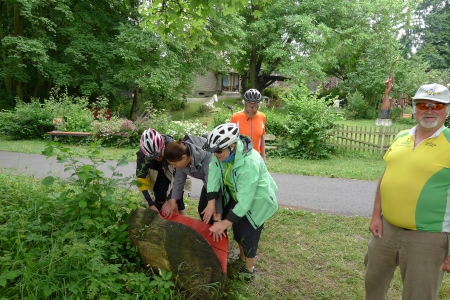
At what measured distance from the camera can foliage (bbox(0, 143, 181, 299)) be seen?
7.77 ft

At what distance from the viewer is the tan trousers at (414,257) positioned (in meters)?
2.25

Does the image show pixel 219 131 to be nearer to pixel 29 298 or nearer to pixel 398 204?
pixel 398 204

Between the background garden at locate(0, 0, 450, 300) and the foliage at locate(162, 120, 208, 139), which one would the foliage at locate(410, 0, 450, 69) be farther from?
the foliage at locate(162, 120, 208, 139)

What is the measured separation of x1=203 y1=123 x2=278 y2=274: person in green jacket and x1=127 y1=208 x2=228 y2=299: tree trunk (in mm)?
157

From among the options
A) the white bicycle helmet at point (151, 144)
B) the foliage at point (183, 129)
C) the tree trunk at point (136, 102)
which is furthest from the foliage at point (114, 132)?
the white bicycle helmet at point (151, 144)

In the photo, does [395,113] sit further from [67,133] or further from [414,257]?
[414,257]

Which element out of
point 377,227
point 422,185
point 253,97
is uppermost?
point 253,97

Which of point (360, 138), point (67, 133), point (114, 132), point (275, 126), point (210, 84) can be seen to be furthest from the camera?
point (210, 84)

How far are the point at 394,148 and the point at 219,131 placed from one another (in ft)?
4.58

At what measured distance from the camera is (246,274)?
3.34 m

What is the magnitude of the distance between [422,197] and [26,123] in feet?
48.0

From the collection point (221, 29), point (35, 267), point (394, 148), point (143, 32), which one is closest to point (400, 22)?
point (221, 29)

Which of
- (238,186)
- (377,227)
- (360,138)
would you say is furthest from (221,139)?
(360,138)

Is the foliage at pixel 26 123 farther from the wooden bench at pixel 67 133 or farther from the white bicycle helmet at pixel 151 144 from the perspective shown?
the white bicycle helmet at pixel 151 144
